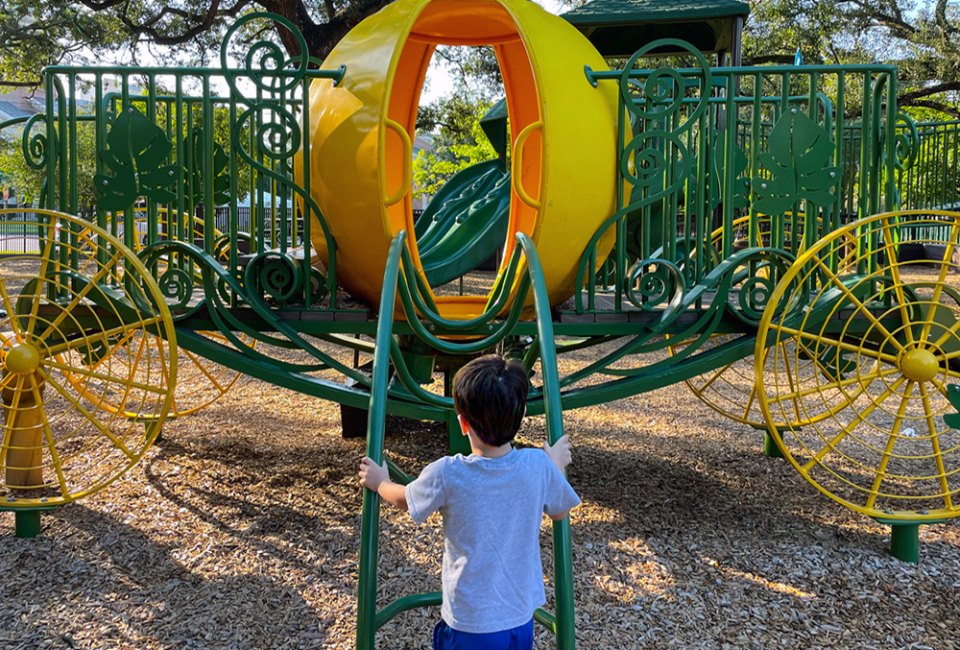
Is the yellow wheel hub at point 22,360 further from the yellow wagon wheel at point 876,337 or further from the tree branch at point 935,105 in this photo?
the tree branch at point 935,105

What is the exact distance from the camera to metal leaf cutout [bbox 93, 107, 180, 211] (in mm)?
4070

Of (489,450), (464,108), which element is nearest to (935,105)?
(464,108)

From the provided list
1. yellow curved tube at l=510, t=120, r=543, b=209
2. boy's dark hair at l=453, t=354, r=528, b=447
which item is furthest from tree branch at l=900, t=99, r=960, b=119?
boy's dark hair at l=453, t=354, r=528, b=447

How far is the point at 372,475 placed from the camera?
2146mm

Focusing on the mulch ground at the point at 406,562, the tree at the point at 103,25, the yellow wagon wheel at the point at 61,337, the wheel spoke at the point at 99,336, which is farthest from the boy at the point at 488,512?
the tree at the point at 103,25

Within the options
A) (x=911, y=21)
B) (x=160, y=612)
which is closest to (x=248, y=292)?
(x=160, y=612)

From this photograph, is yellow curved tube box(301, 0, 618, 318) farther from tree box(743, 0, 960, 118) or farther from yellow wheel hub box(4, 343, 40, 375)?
tree box(743, 0, 960, 118)

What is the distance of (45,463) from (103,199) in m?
1.92

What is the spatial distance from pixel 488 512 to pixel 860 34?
20.9 meters

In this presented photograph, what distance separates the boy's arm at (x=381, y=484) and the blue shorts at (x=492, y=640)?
32 cm

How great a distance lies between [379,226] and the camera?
4012 millimetres

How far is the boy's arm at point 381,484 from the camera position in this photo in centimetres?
207

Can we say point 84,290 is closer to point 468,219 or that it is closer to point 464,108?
point 468,219

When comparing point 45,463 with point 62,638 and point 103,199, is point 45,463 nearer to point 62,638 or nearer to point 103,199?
point 103,199
